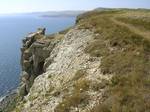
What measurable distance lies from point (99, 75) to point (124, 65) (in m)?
2.60

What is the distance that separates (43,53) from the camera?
59.6 m

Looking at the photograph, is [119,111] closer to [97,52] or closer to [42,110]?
[42,110]

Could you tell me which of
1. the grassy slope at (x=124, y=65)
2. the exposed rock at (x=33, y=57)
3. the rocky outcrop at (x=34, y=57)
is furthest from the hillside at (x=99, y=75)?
the exposed rock at (x=33, y=57)

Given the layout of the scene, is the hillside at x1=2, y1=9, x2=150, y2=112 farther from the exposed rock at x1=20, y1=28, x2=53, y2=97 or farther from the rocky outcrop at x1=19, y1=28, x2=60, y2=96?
the exposed rock at x1=20, y1=28, x2=53, y2=97

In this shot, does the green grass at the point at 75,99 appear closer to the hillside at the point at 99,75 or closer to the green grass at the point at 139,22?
the hillside at the point at 99,75

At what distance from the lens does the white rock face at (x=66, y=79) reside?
27114 mm

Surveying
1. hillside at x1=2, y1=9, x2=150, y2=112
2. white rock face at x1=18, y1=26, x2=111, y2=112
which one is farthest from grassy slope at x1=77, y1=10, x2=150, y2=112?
white rock face at x1=18, y1=26, x2=111, y2=112

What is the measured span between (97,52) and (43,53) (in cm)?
2609

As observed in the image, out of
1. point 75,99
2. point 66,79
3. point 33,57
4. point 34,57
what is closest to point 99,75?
point 75,99

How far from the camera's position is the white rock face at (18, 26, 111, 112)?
2711cm

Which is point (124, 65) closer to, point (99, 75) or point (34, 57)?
point (99, 75)

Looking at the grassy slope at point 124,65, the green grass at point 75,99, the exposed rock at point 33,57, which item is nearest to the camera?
the grassy slope at point 124,65

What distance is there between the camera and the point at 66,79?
32625 mm

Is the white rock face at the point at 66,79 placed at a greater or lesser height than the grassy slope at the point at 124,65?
lesser
